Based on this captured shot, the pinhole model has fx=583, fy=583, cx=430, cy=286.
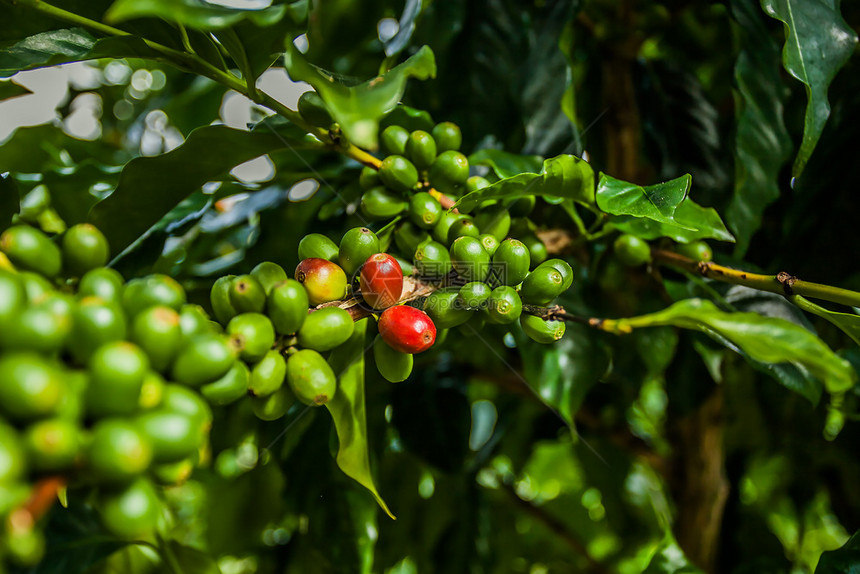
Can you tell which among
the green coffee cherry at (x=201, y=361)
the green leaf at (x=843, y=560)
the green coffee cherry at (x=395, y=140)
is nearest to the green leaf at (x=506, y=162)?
the green coffee cherry at (x=395, y=140)

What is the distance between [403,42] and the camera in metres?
0.88

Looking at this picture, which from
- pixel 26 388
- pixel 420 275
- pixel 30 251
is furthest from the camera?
pixel 420 275

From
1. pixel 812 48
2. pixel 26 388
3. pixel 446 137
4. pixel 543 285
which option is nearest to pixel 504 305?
pixel 543 285

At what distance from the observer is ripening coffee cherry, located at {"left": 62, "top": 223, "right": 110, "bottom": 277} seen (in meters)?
0.43

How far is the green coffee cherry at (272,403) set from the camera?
0.50 metres

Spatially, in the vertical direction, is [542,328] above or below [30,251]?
below

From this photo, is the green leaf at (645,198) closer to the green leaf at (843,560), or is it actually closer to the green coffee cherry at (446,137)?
the green coffee cherry at (446,137)

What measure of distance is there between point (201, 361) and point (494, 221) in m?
0.38

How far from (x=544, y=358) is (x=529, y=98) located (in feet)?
1.42

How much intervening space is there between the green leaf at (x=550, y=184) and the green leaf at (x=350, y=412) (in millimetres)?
174

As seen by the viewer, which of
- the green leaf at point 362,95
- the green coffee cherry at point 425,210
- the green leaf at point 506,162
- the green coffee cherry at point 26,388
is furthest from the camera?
the green leaf at point 506,162

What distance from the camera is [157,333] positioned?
14.2 inches

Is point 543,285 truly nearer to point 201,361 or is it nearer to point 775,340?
point 775,340

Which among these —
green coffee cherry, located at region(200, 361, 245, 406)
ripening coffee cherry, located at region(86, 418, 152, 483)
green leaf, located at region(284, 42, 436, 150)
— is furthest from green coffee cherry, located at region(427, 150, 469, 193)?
ripening coffee cherry, located at region(86, 418, 152, 483)
